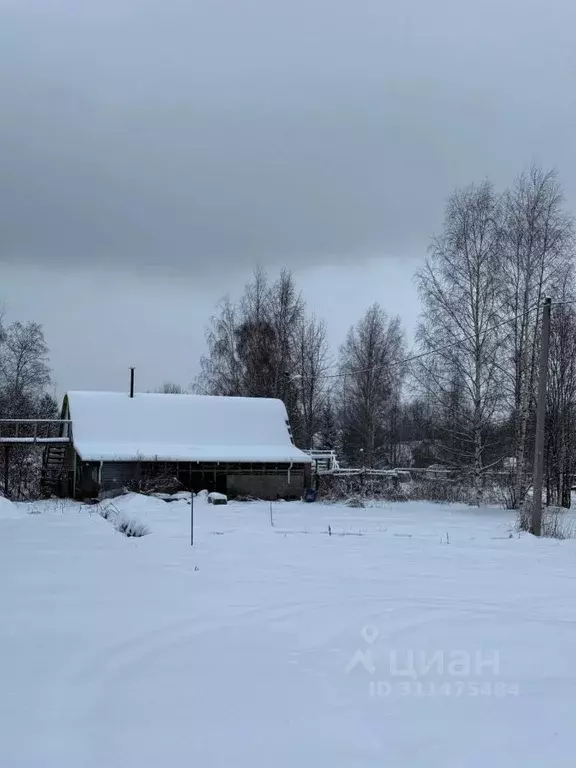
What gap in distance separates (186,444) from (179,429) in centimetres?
110

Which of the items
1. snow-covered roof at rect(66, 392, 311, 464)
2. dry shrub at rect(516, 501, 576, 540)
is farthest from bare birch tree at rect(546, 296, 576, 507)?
dry shrub at rect(516, 501, 576, 540)

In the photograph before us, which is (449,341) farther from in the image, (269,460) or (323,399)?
(323,399)

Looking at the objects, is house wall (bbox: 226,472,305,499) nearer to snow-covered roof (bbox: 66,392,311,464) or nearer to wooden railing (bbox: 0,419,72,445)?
snow-covered roof (bbox: 66,392,311,464)

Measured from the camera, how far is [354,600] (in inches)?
323

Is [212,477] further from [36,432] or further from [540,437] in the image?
A: [540,437]

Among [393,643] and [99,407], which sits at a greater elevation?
[99,407]

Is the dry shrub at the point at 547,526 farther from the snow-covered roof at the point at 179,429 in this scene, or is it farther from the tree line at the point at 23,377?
the tree line at the point at 23,377

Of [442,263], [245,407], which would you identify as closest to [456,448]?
[442,263]

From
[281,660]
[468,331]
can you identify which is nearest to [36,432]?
[468,331]

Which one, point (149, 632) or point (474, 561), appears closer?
point (149, 632)

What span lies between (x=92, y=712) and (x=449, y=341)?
24385mm

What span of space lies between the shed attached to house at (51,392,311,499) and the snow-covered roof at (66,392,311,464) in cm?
4

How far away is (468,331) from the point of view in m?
27.4

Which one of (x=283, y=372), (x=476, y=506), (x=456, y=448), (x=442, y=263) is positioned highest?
(x=442, y=263)
